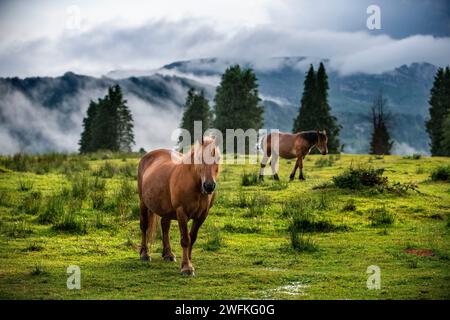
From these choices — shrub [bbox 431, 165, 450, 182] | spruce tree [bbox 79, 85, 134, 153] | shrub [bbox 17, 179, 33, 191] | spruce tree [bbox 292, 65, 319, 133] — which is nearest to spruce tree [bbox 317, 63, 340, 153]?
spruce tree [bbox 292, 65, 319, 133]

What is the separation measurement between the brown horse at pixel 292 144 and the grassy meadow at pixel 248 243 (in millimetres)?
4518

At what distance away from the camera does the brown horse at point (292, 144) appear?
25.2 meters

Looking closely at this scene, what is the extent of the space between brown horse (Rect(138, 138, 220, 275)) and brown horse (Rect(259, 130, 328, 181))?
46.6 ft

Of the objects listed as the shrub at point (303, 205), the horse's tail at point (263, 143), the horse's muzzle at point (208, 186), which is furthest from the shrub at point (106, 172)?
the horse's muzzle at point (208, 186)

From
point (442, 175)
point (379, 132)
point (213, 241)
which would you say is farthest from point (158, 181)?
point (379, 132)

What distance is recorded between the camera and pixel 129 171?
24.7m

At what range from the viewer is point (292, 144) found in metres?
25.7

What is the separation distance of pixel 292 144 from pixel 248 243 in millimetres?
14057

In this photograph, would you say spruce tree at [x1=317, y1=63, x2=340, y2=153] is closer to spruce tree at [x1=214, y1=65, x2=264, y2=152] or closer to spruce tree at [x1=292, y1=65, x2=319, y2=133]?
spruce tree at [x1=292, y1=65, x2=319, y2=133]

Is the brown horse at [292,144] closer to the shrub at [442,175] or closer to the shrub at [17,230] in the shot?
the shrub at [442,175]

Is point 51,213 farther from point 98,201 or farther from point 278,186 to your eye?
point 278,186
